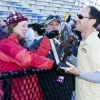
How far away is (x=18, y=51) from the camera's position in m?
1.51

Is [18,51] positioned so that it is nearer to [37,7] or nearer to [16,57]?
[16,57]

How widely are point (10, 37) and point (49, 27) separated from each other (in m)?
1.01

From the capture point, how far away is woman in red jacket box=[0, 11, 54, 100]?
59.2 inches

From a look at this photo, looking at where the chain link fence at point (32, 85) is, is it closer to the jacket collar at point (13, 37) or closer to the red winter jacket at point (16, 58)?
the red winter jacket at point (16, 58)

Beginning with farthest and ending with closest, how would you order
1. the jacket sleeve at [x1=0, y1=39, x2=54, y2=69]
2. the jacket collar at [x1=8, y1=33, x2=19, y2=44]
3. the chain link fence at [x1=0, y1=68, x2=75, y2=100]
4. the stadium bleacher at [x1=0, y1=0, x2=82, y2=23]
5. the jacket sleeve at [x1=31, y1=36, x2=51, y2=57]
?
the stadium bleacher at [x1=0, y1=0, x2=82, y2=23] < the jacket sleeve at [x1=31, y1=36, x2=51, y2=57] < the jacket collar at [x1=8, y1=33, x2=19, y2=44] < the jacket sleeve at [x1=0, y1=39, x2=54, y2=69] < the chain link fence at [x1=0, y1=68, x2=75, y2=100]

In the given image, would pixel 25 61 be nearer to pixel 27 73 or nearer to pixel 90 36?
pixel 27 73

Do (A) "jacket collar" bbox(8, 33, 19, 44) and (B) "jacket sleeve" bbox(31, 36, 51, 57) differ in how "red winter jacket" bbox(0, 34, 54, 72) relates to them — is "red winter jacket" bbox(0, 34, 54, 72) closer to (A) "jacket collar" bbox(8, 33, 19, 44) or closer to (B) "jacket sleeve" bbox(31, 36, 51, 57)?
(A) "jacket collar" bbox(8, 33, 19, 44)

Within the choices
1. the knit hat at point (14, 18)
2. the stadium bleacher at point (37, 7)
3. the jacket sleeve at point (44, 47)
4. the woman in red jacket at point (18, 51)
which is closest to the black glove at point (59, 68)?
the woman in red jacket at point (18, 51)

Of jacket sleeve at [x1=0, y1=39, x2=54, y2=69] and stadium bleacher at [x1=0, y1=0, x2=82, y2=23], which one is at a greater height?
jacket sleeve at [x1=0, y1=39, x2=54, y2=69]

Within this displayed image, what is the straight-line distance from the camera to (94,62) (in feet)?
5.15

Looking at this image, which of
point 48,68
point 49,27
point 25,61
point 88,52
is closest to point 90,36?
point 88,52

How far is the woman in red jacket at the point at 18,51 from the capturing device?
1.50 meters

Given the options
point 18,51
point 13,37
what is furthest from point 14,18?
point 18,51

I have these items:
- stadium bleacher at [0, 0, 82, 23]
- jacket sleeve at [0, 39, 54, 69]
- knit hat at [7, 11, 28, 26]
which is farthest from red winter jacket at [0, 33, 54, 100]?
stadium bleacher at [0, 0, 82, 23]
